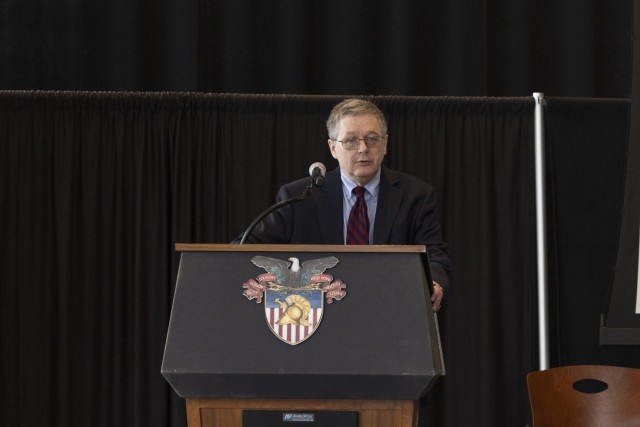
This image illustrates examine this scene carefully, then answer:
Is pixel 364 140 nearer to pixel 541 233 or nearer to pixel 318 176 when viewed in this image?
pixel 318 176

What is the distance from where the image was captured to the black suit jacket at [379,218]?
325 cm

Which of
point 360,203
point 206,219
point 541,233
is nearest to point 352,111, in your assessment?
point 360,203

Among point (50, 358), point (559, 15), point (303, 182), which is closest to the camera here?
point (303, 182)

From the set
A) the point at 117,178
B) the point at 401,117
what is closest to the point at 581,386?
the point at 401,117

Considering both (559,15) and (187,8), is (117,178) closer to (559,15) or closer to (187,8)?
(187,8)

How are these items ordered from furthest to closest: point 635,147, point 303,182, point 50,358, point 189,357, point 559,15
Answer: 1. point 559,15
2. point 50,358
3. point 635,147
4. point 303,182
5. point 189,357

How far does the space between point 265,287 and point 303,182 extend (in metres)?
1.21

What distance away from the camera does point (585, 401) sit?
3.55m

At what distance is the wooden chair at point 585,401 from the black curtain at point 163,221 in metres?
1.25

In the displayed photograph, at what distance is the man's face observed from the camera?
10.7 feet

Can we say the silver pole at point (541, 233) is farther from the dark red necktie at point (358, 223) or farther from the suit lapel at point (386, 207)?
the dark red necktie at point (358, 223)

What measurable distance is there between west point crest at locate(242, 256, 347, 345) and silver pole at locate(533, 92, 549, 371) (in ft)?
9.10

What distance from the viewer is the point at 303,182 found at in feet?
11.2

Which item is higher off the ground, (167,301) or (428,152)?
(428,152)
